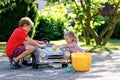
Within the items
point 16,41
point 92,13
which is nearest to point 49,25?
point 92,13

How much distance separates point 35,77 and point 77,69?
4.32 ft

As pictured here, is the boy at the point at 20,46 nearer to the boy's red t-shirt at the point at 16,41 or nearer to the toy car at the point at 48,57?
the boy's red t-shirt at the point at 16,41

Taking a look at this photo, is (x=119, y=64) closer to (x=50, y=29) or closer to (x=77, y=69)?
(x=77, y=69)

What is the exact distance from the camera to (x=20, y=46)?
34.8 ft

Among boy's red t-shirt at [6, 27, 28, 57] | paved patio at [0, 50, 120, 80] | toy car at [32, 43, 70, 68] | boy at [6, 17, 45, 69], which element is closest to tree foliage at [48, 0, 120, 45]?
paved patio at [0, 50, 120, 80]

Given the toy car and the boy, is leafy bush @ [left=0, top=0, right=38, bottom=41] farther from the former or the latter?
the toy car

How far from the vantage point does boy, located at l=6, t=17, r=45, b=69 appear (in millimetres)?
10359

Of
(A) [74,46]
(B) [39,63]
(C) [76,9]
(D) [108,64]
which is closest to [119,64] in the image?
(D) [108,64]

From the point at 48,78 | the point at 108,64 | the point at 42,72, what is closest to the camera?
the point at 48,78

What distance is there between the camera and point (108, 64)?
11.6 metres

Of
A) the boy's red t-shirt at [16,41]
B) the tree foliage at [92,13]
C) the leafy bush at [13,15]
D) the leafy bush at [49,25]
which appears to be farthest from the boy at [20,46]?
the leafy bush at [49,25]

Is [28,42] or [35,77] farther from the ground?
[28,42]

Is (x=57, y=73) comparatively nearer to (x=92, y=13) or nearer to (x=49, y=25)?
(x=92, y=13)

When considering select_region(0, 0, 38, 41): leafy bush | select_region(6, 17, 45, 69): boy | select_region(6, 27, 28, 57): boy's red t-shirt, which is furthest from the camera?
select_region(0, 0, 38, 41): leafy bush
